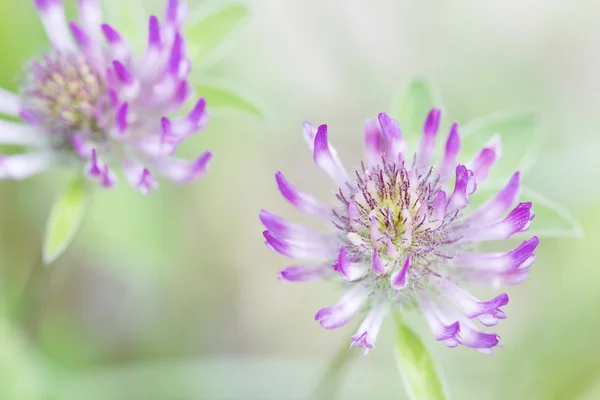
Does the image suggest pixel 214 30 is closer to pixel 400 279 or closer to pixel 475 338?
pixel 400 279

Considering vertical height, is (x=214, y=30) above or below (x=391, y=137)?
above

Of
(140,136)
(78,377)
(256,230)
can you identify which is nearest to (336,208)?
(140,136)

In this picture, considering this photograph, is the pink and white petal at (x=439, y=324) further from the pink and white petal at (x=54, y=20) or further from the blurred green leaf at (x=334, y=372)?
the pink and white petal at (x=54, y=20)

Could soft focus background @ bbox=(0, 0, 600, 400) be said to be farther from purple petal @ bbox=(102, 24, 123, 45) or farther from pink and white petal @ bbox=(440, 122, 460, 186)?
pink and white petal @ bbox=(440, 122, 460, 186)

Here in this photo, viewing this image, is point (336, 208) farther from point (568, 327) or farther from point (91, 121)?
point (568, 327)

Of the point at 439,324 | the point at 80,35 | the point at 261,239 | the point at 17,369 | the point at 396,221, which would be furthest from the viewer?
the point at 261,239

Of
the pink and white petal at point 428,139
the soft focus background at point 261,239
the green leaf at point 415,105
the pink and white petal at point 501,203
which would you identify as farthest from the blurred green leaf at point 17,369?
the pink and white petal at point 501,203

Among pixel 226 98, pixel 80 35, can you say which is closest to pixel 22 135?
pixel 80 35
